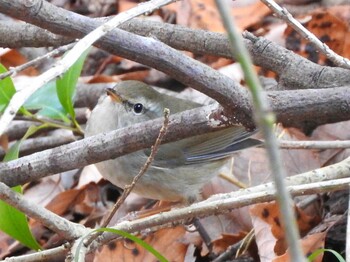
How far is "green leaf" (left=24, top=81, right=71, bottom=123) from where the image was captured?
13.7 ft

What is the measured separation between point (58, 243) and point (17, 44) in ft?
3.71

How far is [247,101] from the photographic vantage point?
2684mm

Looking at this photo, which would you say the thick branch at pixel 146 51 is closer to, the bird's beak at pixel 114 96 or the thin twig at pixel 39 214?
the thin twig at pixel 39 214

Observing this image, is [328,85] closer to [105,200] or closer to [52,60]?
[105,200]

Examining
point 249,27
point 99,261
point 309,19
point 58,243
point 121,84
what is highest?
point 249,27

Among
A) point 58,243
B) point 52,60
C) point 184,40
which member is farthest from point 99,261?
point 52,60

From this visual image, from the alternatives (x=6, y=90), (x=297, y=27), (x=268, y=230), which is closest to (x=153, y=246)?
(x=268, y=230)

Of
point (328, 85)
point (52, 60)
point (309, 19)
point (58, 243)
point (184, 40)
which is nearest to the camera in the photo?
point (328, 85)

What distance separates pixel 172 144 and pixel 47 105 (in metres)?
0.73

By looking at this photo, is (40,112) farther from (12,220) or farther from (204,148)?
(12,220)

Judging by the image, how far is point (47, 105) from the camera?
13.9 ft

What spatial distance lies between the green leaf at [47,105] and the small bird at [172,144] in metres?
0.17

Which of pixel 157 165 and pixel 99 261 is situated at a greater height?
pixel 157 165

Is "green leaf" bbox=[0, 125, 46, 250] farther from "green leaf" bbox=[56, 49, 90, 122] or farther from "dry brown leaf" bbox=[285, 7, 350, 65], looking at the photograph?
"dry brown leaf" bbox=[285, 7, 350, 65]
